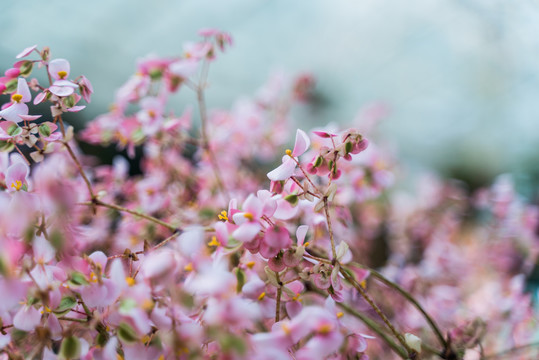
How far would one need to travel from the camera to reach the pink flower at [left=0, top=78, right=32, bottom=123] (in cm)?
35

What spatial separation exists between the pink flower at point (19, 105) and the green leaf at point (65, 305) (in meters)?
0.17

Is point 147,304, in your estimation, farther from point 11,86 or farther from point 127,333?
point 11,86

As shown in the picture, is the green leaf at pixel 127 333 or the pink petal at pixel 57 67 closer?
the green leaf at pixel 127 333

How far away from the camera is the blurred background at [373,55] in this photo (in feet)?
4.60

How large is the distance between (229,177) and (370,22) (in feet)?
5.40

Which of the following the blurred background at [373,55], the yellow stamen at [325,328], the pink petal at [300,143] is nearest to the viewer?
the yellow stamen at [325,328]

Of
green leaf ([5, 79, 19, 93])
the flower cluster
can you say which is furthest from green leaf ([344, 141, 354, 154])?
green leaf ([5, 79, 19, 93])

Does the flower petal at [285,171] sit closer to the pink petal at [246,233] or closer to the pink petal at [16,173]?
the pink petal at [246,233]

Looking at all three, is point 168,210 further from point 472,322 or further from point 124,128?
point 472,322

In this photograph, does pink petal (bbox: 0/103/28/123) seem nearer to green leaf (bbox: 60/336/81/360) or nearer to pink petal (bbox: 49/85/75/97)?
pink petal (bbox: 49/85/75/97)

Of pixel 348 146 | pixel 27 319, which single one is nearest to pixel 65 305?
pixel 27 319

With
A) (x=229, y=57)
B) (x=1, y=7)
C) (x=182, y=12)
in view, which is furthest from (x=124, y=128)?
(x=229, y=57)

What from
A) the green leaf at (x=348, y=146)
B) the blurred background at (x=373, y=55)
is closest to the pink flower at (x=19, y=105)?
the green leaf at (x=348, y=146)

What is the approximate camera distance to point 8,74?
1.26ft
